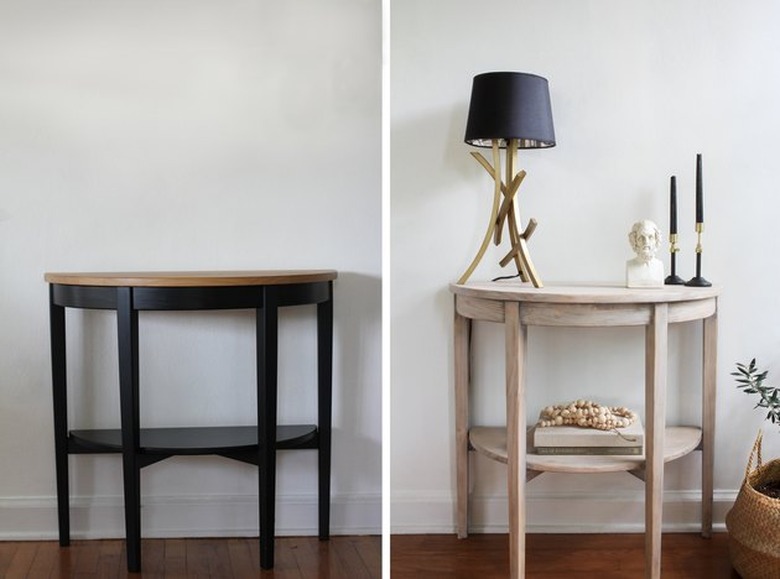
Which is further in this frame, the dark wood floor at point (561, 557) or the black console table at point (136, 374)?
the dark wood floor at point (561, 557)

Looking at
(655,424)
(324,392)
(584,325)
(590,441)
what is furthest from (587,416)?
(324,392)

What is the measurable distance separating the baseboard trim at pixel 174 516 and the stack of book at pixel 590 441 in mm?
433

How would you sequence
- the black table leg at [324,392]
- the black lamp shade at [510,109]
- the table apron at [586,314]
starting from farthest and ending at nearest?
the black lamp shade at [510,109] < the table apron at [586,314] < the black table leg at [324,392]

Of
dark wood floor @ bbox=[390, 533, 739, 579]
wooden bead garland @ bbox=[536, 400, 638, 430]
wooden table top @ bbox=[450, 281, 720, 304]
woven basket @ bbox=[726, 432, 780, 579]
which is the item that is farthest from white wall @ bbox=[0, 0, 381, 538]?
woven basket @ bbox=[726, 432, 780, 579]

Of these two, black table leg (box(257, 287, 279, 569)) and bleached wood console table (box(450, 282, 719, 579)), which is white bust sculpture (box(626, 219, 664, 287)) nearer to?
bleached wood console table (box(450, 282, 719, 579))

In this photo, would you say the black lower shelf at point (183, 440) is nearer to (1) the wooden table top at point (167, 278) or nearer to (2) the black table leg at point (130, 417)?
(2) the black table leg at point (130, 417)

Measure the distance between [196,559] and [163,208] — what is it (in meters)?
0.61

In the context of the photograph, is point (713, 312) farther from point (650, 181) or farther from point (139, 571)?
point (139, 571)

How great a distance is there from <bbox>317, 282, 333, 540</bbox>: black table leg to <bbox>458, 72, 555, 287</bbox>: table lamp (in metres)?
0.44

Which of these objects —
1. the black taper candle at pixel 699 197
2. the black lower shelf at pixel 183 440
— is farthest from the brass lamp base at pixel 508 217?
the black lower shelf at pixel 183 440

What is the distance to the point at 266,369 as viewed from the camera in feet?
5.17

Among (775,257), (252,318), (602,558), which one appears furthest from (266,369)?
(775,257)

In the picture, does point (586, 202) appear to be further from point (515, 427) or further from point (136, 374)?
point (136, 374)

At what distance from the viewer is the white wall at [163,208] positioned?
1.53 meters
